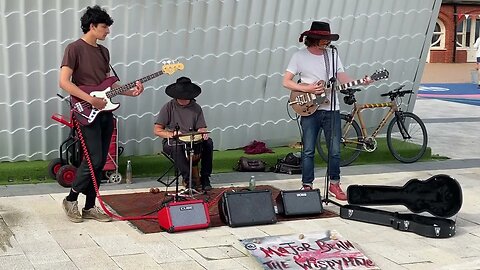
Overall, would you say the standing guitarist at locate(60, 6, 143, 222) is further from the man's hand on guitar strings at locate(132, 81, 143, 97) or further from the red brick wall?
the red brick wall

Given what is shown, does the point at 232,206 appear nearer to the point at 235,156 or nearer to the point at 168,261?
the point at 168,261

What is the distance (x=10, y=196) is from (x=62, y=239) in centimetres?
171

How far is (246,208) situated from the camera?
22.1ft

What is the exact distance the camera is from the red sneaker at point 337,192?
7731 millimetres

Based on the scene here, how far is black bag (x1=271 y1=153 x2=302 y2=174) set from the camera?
29.6 ft

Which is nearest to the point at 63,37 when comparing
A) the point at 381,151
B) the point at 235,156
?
the point at 235,156

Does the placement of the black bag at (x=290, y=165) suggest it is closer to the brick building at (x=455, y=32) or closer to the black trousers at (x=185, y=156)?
the black trousers at (x=185, y=156)

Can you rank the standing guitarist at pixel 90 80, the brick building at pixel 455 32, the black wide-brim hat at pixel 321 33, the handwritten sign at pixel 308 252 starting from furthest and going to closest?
the brick building at pixel 455 32 → the black wide-brim hat at pixel 321 33 → the standing guitarist at pixel 90 80 → the handwritten sign at pixel 308 252

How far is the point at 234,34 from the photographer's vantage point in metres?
9.25

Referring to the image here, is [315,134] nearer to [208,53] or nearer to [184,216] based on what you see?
[184,216]

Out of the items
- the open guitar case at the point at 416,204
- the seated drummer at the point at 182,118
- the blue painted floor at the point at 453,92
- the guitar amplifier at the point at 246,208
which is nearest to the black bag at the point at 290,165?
the seated drummer at the point at 182,118

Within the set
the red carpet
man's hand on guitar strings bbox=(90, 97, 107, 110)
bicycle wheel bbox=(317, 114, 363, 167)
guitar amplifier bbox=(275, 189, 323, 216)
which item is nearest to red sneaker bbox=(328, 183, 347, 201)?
the red carpet

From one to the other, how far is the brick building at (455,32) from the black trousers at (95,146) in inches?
1023

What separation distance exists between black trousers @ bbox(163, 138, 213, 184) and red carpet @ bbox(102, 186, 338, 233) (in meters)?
0.24
